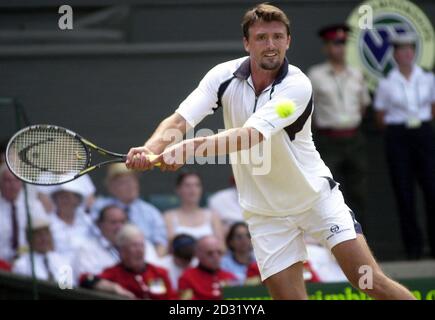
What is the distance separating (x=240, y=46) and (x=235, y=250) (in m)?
2.04

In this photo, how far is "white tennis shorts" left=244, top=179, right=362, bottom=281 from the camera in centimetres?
651

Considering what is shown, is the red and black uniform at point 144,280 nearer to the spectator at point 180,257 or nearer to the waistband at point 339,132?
the spectator at point 180,257

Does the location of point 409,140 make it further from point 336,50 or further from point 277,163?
point 277,163

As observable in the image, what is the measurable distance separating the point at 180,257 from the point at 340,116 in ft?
7.39

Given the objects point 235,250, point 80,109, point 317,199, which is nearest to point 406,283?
point 235,250

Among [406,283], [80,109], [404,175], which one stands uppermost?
[80,109]

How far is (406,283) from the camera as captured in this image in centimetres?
891

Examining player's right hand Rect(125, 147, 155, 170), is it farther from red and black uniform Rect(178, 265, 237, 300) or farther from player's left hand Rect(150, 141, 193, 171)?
red and black uniform Rect(178, 265, 237, 300)

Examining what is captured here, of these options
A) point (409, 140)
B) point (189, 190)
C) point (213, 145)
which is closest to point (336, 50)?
point (409, 140)

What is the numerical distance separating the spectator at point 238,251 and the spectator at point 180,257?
1.01 feet

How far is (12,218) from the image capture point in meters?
8.91

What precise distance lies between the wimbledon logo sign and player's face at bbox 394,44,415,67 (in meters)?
0.53

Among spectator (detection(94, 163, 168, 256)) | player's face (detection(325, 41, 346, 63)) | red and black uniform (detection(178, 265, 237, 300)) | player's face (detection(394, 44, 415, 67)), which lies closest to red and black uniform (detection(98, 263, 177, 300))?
red and black uniform (detection(178, 265, 237, 300))
